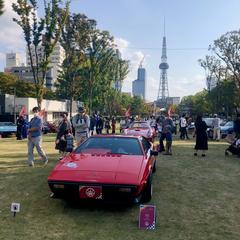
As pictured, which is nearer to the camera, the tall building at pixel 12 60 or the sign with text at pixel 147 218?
the sign with text at pixel 147 218

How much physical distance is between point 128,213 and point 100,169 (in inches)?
36.0

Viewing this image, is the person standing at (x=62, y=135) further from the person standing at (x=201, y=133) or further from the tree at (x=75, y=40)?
the tree at (x=75, y=40)

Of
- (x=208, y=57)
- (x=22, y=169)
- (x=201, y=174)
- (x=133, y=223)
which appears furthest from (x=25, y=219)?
(x=208, y=57)

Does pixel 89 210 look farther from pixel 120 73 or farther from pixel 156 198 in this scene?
pixel 120 73

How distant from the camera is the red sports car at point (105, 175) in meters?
7.12

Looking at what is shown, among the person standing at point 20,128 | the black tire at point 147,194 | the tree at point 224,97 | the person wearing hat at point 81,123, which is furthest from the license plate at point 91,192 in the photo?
the tree at point 224,97

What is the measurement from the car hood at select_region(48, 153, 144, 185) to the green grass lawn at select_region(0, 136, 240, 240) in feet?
1.97

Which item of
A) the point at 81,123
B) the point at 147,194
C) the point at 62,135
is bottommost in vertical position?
the point at 147,194

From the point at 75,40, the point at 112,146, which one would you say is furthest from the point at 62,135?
the point at 75,40

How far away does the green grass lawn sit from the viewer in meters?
6.39

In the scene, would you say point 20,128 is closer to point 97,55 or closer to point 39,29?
point 39,29

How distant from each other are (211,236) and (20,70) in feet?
472

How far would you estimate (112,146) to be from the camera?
9.01 meters

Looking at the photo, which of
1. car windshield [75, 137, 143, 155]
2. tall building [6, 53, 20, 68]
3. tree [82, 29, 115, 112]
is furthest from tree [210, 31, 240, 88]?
tall building [6, 53, 20, 68]
